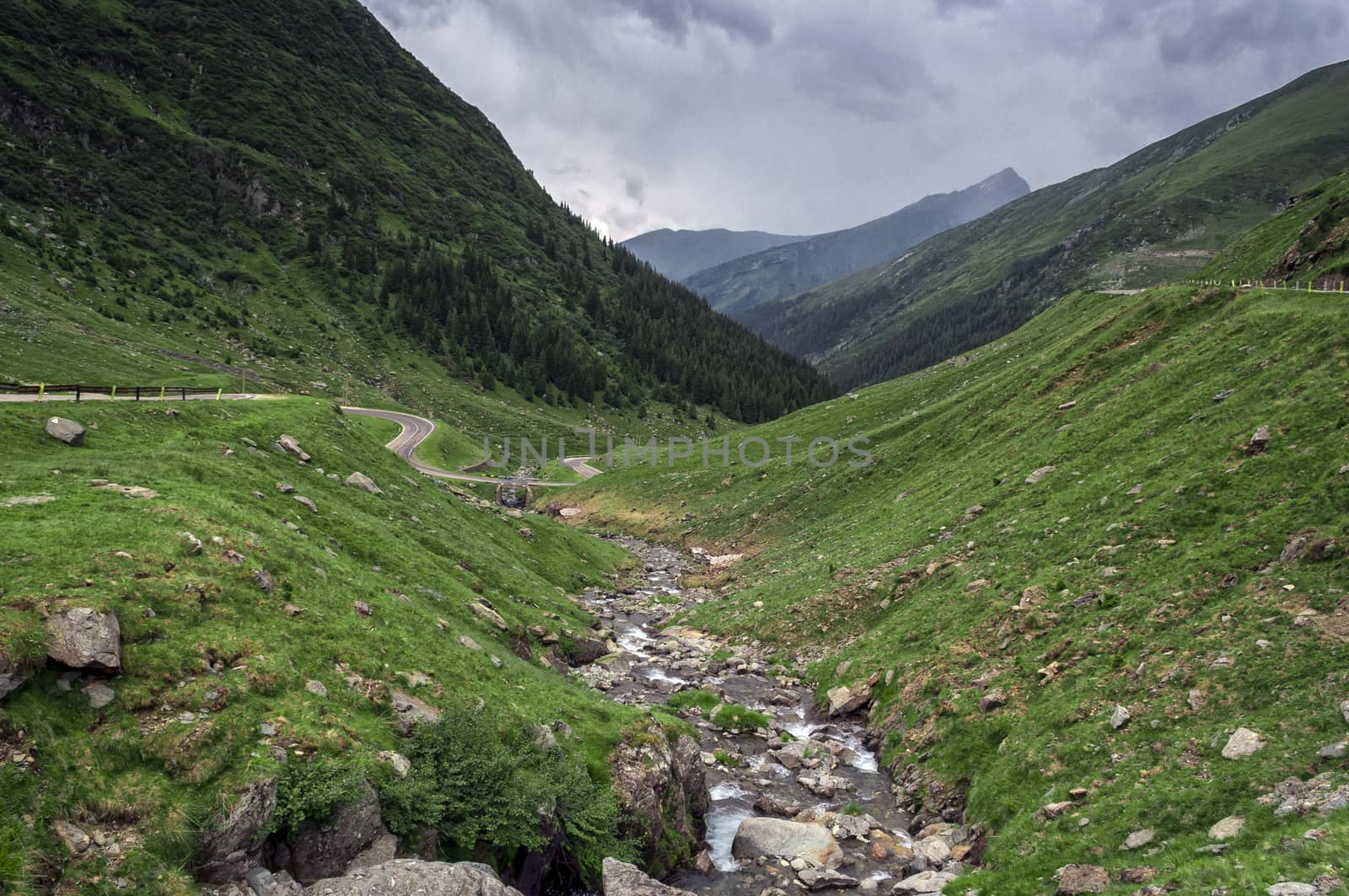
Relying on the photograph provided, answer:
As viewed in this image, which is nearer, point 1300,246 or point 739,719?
point 739,719

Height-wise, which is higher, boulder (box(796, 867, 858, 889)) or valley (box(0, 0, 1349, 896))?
valley (box(0, 0, 1349, 896))

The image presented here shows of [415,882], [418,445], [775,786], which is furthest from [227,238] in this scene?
[415,882]

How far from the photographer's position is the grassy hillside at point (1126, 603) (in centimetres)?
1425

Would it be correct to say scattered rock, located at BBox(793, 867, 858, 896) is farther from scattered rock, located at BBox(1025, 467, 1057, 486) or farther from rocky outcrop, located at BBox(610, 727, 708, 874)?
scattered rock, located at BBox(1025, 467, 1057, 486)

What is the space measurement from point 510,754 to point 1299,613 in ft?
70.8

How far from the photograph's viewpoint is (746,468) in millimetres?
76625

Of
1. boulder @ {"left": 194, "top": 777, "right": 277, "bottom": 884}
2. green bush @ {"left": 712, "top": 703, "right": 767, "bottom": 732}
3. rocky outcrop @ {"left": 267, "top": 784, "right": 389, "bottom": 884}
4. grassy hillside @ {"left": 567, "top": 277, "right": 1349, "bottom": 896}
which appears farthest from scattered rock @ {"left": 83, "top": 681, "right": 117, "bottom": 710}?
grassy hillside @ {"left": 567, "top": 277, "right": 1349, "bottom": 896}

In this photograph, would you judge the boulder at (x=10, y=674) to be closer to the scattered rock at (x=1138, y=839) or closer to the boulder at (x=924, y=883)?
the boulder at (x=924, y=883)

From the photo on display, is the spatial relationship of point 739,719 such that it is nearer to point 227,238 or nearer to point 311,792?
point 311,792

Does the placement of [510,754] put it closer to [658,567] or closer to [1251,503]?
[1251,503]

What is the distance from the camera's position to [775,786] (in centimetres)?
2194

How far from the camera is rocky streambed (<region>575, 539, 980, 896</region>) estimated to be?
17141 mm

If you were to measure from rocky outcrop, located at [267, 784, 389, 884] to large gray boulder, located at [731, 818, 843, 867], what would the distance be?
10432 millimetres

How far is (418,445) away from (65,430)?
Result: 237 ft
